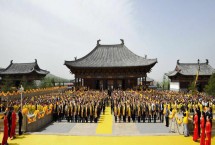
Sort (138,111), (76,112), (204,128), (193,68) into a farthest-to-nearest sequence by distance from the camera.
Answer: (193,68) < (76,112) < (138,111) < (204,128)

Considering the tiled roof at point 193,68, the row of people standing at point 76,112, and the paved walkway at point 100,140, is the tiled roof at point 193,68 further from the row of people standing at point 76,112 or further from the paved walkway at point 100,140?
the paved walkway at point 100,140

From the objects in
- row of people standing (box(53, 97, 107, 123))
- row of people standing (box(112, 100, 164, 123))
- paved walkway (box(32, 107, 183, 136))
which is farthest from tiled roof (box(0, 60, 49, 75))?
paved walkway (box(32, 107, 183, 136))

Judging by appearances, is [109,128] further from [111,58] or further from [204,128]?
[111,58]

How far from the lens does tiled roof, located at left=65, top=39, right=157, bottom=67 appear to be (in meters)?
40.4

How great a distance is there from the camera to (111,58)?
43.5 meters

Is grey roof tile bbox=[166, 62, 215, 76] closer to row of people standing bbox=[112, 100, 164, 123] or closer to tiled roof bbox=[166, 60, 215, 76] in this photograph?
tiled roof bbox=[166, 60, 215, 76]

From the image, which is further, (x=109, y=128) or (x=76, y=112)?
(x=76, y=112)

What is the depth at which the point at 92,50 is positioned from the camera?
154ft

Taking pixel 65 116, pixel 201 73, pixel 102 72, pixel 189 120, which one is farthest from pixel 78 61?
pixel 189 120

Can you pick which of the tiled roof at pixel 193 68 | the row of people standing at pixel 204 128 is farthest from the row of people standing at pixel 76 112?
the tiled roof at pixel 193 68

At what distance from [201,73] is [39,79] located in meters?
37.7

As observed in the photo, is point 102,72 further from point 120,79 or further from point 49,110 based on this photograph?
Answer: point 49,110

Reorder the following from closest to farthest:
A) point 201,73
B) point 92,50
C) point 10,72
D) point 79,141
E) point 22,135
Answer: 1. point 79,141
2. point 22,135
3. point 92,50
4. point 201,73
5. point 10,72

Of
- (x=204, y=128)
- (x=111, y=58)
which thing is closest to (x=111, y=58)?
(x=111, y=58)
